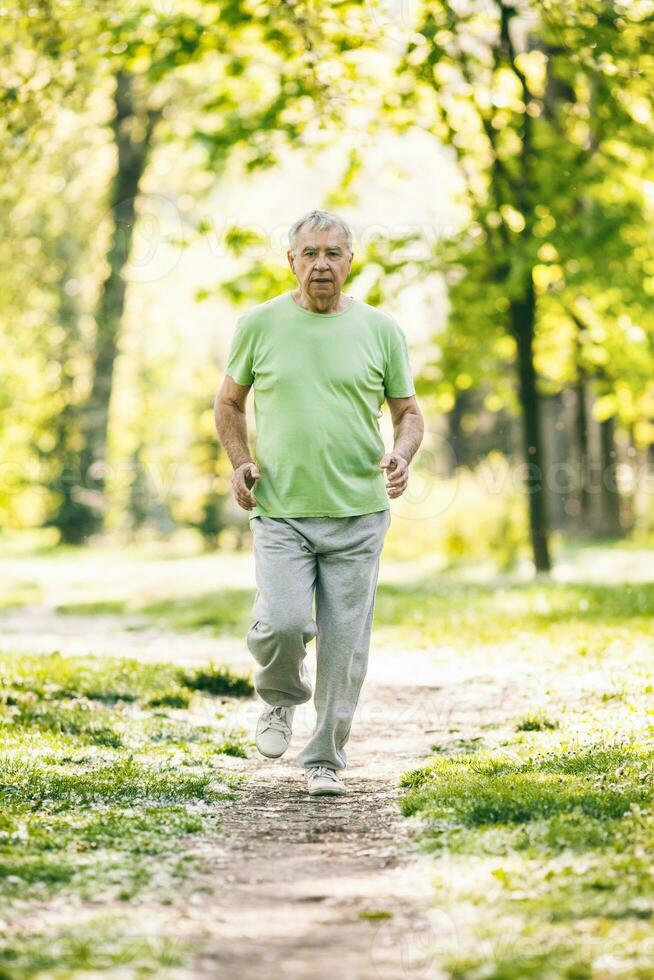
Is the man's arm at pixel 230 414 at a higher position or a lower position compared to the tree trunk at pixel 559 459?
higher

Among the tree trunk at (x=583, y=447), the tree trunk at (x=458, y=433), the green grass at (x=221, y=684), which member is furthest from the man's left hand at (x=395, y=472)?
the tree trunk at (x=458, y=433)

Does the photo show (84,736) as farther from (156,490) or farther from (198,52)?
(156,490)

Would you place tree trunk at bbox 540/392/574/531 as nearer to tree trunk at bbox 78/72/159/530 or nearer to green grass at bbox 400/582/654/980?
tree trunk at bbox 78/72/159/530

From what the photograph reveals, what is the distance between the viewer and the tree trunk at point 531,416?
52.2ft

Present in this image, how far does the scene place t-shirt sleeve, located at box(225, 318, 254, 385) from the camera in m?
5.77

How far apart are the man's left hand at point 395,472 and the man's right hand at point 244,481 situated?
0.53m

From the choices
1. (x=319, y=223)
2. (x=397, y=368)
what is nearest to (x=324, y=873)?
(x=397, y=368)

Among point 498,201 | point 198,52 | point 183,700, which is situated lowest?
point 183,700

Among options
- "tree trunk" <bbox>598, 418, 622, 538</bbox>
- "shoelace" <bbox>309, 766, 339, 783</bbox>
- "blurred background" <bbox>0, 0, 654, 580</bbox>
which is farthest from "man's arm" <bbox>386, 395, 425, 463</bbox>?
"tree trunk" <bbox>598, 418, 622, 538</bbox>

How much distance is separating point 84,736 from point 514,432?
3040cm

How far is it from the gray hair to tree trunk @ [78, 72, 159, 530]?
69.7 ft

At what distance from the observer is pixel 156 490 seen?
3441cm

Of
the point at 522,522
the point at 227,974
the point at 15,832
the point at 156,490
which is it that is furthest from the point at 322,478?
the point at 156,490

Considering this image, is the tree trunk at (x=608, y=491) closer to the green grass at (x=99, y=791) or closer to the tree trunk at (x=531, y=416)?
the tree trunk at (x=531, y=416)
